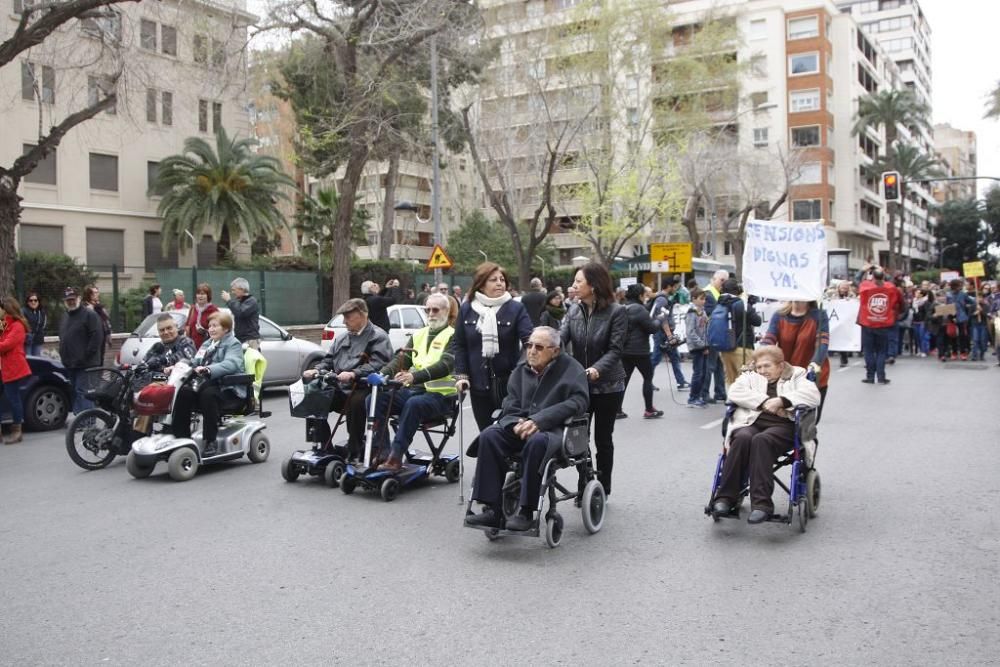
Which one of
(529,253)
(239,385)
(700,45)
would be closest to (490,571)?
(239,385)

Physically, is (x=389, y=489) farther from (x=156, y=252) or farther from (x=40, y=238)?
(x=156, y=252)

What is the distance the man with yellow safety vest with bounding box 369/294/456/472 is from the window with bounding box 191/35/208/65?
529 inches

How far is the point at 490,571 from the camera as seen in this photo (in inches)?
227

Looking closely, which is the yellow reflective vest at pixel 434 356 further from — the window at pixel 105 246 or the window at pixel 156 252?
the window at pixel 156 252

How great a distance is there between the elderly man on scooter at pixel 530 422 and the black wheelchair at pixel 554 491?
0.05 meters

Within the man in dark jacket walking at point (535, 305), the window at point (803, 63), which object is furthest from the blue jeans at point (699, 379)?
the window at point (803, 63)

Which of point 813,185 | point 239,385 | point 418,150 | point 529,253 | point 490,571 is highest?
point 813,185

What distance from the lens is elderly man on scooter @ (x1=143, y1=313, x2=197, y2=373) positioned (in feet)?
31.2

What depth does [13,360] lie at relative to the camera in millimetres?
11641

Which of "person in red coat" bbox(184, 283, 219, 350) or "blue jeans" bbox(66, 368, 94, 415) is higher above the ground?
"person in red coat" bbox(184, 283, 219, 350)

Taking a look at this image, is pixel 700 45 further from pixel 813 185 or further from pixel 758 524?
pixel 813 185

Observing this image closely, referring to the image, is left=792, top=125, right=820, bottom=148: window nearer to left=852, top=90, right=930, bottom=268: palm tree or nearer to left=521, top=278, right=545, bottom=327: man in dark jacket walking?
left=852, top=90, right=930, bottom=268: palm tree

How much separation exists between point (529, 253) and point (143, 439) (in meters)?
24.5

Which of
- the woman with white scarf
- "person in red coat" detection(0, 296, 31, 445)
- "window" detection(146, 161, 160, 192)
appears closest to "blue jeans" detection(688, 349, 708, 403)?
the woman with white scarf
